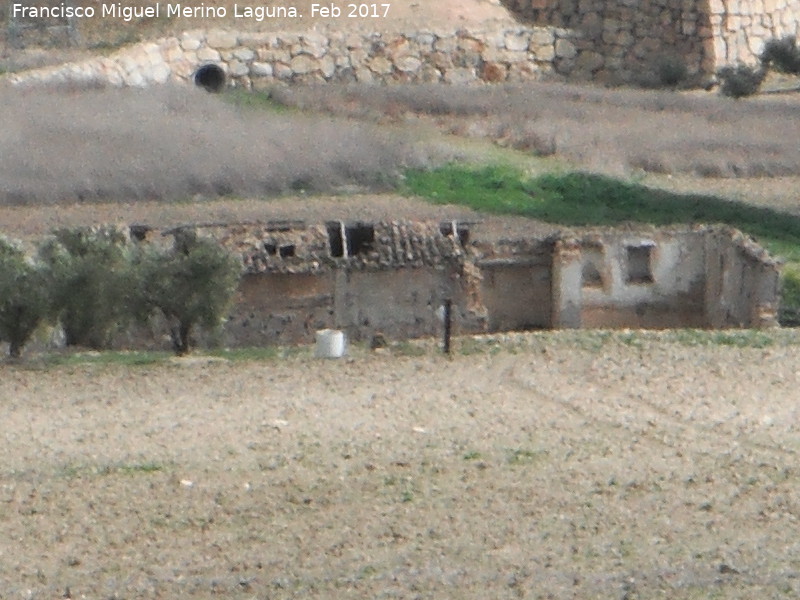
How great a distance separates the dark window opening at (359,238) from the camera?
60.2 feet

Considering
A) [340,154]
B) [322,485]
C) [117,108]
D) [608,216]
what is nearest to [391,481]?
[322,485]

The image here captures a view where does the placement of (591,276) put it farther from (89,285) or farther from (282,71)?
(282,71)

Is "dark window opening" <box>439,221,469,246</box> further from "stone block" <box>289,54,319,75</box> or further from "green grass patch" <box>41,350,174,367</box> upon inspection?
"stone block" <box>289,54,319,75</box>

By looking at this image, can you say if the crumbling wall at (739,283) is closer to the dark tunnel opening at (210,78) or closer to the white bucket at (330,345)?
the white bucket at (330,345)

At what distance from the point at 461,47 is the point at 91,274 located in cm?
1824

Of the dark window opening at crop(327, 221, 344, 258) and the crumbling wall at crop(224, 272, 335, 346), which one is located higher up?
the dark window opening at crop(327, 221, 344, 258)

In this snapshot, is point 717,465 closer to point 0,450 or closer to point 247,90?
point 0,450

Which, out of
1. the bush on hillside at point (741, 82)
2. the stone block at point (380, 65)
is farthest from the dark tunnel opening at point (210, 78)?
the bush on hillside at point (741, 82)

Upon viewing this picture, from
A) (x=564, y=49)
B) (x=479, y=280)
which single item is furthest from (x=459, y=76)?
(x=479, y=280)

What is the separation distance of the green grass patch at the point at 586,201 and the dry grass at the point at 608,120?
115 cm

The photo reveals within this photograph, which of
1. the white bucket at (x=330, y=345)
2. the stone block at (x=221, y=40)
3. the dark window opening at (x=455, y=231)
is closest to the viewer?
the white bucket at (x=330, y=345)

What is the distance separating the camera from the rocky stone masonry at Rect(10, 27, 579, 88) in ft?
103

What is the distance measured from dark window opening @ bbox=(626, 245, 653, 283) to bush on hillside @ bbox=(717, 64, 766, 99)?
42.1 ft

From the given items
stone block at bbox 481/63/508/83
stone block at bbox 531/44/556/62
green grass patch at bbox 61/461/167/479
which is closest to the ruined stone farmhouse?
green grass patch at bbox 61/461/167/479
